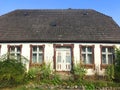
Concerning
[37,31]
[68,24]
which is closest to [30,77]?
[37,31]

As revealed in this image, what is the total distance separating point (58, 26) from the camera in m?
26.6

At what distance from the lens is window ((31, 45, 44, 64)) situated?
2480 cm

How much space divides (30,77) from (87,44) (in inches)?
238

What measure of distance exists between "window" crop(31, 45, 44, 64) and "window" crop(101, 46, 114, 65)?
18.6ft

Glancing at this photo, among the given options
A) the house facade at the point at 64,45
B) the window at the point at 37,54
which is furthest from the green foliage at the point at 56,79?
the window at the point at 37,54

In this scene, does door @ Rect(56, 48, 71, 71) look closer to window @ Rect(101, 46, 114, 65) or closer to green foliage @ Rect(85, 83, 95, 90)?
window @ Rect(101, 46, 114, 65)

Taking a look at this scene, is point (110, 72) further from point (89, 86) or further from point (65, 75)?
point (65, 75)

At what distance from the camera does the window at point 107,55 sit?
2461 cm

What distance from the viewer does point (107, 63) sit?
2453 centimetres

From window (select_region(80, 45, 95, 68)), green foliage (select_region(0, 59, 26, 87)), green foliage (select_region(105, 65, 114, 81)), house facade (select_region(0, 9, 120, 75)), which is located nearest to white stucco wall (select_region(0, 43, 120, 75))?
house facade (select_region(0, 9, 120, 75))

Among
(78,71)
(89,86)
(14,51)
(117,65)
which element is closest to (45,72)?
(78,71)

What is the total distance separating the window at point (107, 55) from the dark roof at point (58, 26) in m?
0.87

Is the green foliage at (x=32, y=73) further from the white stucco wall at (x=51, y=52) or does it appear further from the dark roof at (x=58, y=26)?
the dark roof at (x=58, y=26)

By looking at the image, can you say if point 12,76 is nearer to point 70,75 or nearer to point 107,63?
point 70,75
